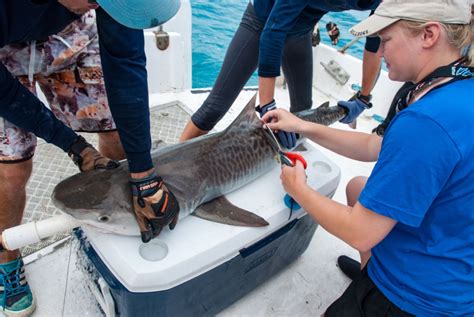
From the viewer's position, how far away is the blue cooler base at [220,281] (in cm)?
141

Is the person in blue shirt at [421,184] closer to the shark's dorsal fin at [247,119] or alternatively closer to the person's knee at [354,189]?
the person's knee at [354,189]

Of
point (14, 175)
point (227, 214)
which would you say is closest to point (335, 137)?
point (227, 214)

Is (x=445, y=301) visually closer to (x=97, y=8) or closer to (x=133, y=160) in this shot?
(x=133, y=160)

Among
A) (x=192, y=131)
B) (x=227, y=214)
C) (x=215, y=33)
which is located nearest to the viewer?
(x=227, y=214)

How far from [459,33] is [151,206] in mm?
1175

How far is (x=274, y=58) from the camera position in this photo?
7.13ft

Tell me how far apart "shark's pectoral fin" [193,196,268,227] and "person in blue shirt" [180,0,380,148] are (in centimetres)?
62

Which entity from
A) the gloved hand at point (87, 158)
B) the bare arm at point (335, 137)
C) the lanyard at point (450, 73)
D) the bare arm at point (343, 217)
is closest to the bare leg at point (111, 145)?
the gloved hand at point (87, 158)

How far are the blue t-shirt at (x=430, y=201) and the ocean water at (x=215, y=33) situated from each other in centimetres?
646

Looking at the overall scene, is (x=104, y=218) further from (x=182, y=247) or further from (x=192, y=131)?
(x=192, y=131)

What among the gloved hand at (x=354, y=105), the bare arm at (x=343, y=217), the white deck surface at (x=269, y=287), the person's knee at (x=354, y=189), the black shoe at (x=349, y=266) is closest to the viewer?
the bare arm at (x=343, y=217)

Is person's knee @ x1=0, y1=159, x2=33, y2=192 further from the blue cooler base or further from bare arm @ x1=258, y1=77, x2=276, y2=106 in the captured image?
bare arm @ x1=258, y1=77, x2=276, y2=106

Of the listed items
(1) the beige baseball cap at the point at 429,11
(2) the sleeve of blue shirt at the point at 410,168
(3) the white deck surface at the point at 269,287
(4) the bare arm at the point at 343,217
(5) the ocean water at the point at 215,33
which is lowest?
(5) the ocean water at the point at 215,33

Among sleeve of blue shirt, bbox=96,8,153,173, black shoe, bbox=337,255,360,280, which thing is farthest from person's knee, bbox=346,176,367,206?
sleeve of blue shirt, bbox=96,8,153,173
